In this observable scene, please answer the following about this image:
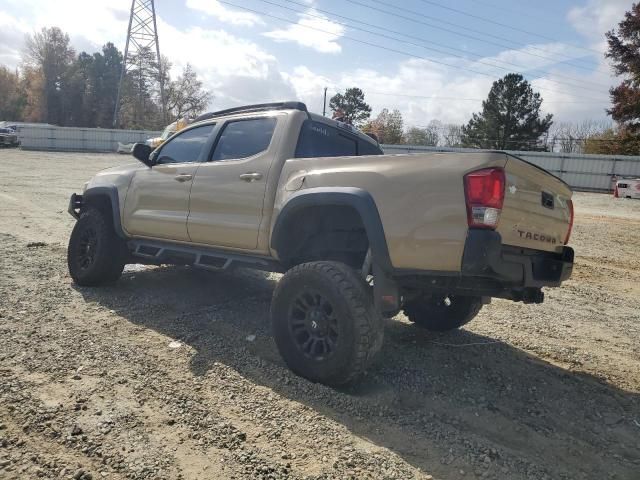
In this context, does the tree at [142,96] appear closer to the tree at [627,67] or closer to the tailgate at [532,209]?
the tree at [627,67]

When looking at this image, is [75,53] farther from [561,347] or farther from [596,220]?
[561,347]

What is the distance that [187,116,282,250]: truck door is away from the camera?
404cm

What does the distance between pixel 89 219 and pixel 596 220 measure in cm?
1509

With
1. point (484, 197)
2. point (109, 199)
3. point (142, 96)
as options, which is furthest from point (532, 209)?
point (142, 96)

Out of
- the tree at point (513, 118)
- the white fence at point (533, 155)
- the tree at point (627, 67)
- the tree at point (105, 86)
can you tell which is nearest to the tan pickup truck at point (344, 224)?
the white fence at point (533, 155)

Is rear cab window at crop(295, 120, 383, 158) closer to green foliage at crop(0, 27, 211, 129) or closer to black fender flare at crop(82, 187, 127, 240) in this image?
black fender flare at crop(82, 187, 127, 240)

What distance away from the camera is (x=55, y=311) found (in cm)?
464

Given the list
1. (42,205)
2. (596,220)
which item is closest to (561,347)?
(42,205)

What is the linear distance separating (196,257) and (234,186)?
88 cm

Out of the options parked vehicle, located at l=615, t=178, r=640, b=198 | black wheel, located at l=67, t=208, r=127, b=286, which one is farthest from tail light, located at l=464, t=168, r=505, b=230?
parked vehicle, located at l=615, t=178, r=640, b=198

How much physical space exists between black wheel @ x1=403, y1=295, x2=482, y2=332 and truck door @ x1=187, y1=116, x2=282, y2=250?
1624mm

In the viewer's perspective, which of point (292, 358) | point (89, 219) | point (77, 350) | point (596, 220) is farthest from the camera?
point (596, 220)

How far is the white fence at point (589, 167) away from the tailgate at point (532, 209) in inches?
1012

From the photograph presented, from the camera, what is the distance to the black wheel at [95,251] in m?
5.36
